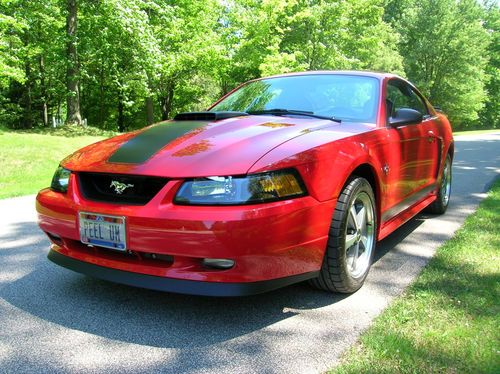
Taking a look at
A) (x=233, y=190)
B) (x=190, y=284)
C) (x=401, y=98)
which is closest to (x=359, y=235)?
(x=233, y=190)

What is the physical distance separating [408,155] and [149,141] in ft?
7.04

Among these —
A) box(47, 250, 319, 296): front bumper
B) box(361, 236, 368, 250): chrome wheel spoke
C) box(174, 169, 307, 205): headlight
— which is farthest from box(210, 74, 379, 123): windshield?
box(47, 250, 319, 296): front bumper

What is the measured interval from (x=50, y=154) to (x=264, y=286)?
1146 centimetres

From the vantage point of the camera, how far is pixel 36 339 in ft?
7.73

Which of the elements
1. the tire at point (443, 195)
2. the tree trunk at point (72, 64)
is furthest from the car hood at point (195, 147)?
the tree trunk at point (72, 64)

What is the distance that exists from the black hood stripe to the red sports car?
12 millimetres

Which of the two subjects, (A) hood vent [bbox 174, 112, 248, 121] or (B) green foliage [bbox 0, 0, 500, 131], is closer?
(A) hood vent [bbox 174, 112, 248, 121]

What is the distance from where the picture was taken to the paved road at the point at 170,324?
2135 millimetres

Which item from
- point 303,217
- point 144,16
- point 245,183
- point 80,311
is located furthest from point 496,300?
point 144,16

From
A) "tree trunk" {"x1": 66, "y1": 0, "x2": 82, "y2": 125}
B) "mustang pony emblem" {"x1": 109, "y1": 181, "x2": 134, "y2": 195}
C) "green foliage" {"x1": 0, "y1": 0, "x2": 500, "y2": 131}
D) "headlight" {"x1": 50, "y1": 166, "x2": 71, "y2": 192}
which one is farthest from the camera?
"tree trunk" {"x1": 66, "y1": 0, "x2": 82, "y2": 125}

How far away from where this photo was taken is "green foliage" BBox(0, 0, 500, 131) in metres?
18.7

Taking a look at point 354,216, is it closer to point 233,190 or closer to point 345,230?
point 345,230

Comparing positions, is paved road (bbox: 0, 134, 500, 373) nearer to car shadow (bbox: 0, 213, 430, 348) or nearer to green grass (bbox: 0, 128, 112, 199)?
car shadow (bbox: 0, 213, 430, 348)

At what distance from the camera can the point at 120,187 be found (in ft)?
8.38
